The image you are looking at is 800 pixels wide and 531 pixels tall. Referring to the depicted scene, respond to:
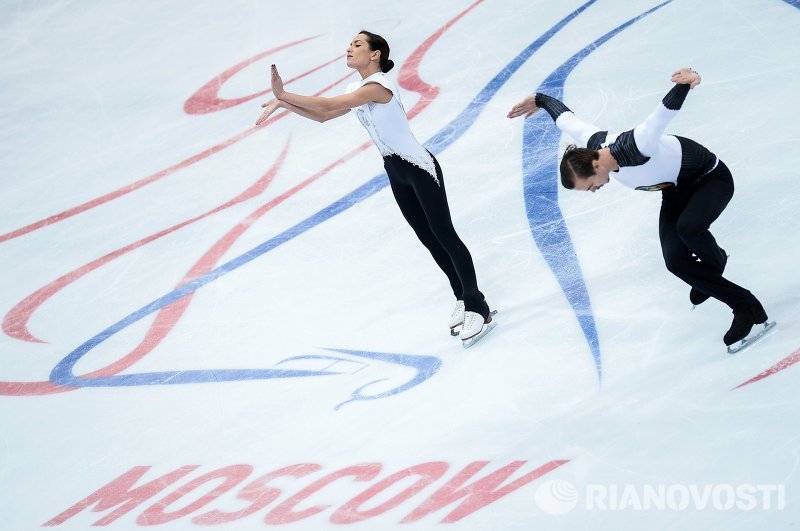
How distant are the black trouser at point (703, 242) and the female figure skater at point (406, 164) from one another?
1074 mm

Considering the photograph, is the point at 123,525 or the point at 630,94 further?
the point at 630,94

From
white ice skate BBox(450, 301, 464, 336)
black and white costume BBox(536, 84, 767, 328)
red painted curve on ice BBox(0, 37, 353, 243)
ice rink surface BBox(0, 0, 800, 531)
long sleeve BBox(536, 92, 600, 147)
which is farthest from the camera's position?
red painted curve on ice BBox(0, 37, 353, 243)

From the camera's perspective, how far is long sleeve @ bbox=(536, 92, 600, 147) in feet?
13.6

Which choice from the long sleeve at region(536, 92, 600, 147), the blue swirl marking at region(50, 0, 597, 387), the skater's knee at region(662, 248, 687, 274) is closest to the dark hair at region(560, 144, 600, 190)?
the long sleeve at region(536, 92, 600, 147)

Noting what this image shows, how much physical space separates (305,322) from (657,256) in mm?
1984

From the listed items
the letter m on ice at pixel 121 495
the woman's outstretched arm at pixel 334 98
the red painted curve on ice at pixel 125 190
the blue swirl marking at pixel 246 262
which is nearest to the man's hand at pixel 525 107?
the woman's outstretched arm at pixel 334 98

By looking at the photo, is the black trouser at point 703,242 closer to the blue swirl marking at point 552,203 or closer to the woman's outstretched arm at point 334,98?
the blue swirl marking at point 552,203

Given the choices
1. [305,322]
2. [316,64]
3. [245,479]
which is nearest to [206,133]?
[316,64]

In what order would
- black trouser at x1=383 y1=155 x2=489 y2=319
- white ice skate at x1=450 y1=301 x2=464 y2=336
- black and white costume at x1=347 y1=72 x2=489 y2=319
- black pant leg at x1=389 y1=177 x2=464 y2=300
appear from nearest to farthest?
1. black and white costume at x1=347 y1=72 x2=489 y2=319
2. black trouser at x1=383 y1=155 x2=489 y2=319
3. black pant leg at x1=389 y1=177 x2=464 y2=300
4. white ice skate at x1=450 y1=301 x2=464 y2=336

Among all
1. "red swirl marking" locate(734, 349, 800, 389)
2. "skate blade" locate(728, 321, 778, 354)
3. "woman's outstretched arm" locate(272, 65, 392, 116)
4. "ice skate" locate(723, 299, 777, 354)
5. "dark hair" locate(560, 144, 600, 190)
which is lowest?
"red swirl marking" locate(734, 349, 800, 389)

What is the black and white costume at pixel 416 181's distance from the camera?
439 cm

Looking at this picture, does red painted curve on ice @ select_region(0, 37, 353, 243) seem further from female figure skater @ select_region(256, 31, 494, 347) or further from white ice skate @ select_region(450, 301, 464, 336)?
white ice skate @ select_region(450, 301, 464, 336)

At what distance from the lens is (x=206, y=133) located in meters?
7.59

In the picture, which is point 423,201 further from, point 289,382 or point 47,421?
point 47,421
